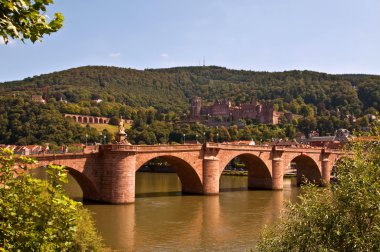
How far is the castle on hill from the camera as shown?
162625mm

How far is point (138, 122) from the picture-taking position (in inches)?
5408

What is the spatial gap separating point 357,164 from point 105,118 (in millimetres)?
139779

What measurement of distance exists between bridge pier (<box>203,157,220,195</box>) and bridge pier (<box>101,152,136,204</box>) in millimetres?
10612

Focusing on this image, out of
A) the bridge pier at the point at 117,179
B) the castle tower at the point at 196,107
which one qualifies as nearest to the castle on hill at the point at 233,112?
the castle tower at the point at 196,107

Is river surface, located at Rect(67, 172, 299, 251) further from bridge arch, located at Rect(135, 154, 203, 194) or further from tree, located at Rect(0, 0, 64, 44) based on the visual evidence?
tree, located at Rect(0, 0, 64, 44)

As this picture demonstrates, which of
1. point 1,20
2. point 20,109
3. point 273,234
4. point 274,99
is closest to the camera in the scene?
point 1,20

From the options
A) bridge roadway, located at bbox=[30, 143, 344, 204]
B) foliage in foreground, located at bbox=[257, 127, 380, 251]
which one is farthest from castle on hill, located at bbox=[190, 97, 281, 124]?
foliage in foreground, located at bbox=[257, 127, 380, 251]

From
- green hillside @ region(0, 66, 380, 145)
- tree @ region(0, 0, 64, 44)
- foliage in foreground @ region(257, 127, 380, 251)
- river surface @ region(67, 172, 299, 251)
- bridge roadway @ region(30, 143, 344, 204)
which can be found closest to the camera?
tree @ region(0, 0, 64, 44)

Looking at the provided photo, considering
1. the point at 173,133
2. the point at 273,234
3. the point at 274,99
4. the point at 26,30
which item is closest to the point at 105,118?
the point at 173,133

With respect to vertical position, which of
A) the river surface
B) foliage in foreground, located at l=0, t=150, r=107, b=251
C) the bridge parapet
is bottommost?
the river surface

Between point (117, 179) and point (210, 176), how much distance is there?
1247 cm

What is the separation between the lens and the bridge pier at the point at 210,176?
4612 cm

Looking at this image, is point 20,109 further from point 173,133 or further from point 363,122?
point 363,122

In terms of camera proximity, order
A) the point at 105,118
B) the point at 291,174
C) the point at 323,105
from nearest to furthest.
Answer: the point at 291,174 < the point at 105,118 < the point at 323,105
